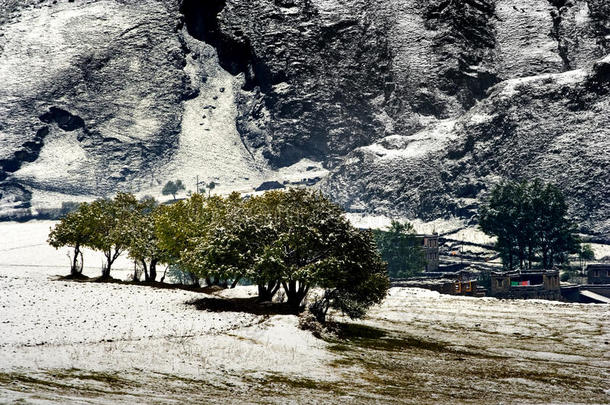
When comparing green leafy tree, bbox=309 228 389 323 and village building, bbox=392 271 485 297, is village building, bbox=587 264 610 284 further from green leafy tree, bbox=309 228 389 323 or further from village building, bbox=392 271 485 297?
green leafy tree, bbox=309 228 389 323

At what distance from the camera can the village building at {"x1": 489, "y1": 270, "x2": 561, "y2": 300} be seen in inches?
5364

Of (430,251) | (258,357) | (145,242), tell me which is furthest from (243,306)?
(430,251)

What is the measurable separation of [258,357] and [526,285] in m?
114

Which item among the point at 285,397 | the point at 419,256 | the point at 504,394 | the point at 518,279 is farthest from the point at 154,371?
the point at 419,256

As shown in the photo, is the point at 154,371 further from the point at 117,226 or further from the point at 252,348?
the point at 117,226

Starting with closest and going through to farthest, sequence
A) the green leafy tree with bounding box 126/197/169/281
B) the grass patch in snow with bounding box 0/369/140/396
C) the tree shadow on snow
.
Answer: the grass patch in snow with bounding box 0/369/140/396, the tree shadow on snow, the green leafy tree with bounding box 126/197/169/281

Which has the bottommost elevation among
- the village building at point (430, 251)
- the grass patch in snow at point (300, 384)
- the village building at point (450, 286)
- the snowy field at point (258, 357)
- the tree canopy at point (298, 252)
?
the grass patch in snow at point (300, 384)

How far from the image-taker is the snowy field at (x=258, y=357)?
26578mm

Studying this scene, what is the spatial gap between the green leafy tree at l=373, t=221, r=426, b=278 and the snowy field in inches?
4141

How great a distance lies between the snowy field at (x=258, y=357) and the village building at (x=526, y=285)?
7546 centimetres

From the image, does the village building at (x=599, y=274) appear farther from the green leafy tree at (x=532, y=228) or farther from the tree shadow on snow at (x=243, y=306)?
the tree shadow on snow at (x=243, y=306)

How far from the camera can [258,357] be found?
1390 inches

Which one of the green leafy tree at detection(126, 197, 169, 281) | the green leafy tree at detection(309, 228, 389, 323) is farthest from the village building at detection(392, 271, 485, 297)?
the green leafy tree at detection(309, 228, 389, 323)

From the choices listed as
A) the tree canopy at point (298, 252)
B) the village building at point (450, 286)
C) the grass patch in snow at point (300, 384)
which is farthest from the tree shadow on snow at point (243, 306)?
the village building at point (450, 286)
